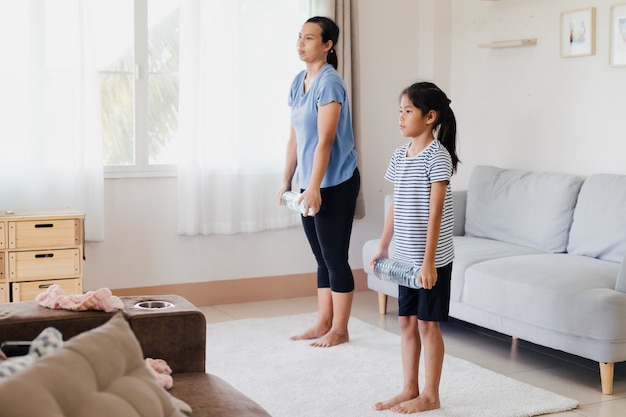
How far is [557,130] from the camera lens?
466 cm

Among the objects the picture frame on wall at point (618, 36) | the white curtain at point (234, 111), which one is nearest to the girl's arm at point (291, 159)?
the white curtain at point (234, 111)

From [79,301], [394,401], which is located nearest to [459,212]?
[394,401]

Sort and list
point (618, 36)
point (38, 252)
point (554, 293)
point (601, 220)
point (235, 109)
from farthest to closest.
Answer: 1. point (235, 109)
2. point (618, 36)
3. point (38, 252)
4. point (601, 220)
5. point (554, 293)

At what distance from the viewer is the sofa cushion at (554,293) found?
333 cm

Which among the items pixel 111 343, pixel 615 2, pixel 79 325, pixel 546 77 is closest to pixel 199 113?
pixel 546 77

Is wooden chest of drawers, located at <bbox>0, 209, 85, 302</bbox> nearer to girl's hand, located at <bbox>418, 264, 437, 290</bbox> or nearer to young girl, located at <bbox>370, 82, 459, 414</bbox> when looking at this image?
young girl, located at <bbox>370, 82, 459, 414</bbox>

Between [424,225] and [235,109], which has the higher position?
[235,109]

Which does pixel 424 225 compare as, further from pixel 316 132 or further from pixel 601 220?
pixel 601 220

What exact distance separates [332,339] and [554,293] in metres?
1.07

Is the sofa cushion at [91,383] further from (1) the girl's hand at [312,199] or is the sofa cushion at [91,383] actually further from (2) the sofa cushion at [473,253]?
(2) the sofa cushion at [473,253]

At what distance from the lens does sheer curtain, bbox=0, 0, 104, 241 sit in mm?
4375

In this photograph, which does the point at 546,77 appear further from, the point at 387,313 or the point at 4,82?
the point at 4,82

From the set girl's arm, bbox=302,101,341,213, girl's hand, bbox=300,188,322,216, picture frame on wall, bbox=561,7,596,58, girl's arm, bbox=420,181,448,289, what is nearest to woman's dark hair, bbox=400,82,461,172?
girl's arm, bbox=420,181,448,289

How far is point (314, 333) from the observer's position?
4152 mm
